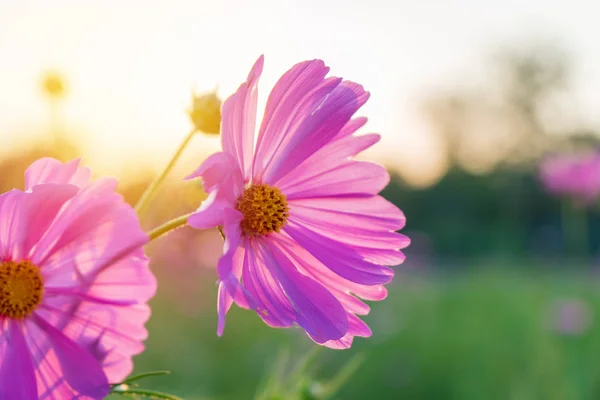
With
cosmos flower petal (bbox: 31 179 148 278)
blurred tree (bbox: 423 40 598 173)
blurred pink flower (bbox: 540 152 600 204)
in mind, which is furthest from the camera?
blurred tree (bbox: 423 40 598 173)

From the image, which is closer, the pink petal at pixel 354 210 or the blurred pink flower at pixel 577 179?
the pink petal at pixel 354 210

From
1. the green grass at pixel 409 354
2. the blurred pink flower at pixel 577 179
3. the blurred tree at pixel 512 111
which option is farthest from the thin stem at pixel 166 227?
the blurred tree at pixel 512 111

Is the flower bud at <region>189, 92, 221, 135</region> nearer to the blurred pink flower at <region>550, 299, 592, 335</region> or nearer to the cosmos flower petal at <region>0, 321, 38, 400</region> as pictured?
the cosmos flower petal at <region>0, 321, 38, 400</region>

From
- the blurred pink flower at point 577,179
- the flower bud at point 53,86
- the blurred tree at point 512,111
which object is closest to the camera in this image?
the flower bud at point 53,86

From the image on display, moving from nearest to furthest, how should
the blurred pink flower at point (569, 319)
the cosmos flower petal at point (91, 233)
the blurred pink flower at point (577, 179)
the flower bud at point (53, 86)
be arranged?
the cosmos flower petal at point (91, 233)
the flower bud at point (53, 86)
the blurred pink flower at point (577, 179)
the blurred pink flower at point (569, 319)

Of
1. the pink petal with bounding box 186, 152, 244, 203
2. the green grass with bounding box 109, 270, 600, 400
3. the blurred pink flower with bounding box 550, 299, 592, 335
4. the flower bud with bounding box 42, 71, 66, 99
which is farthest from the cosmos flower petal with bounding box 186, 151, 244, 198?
the blurred pink flower with bounding box 550, 299, 592, 335

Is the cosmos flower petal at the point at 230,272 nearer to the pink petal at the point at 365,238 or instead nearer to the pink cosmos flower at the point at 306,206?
the pink cosmos flower at the point at 306,206

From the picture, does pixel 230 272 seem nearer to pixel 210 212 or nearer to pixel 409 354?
pixel 210 212

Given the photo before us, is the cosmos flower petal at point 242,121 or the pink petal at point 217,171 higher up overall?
the cosmos flower petal at point 242,121
